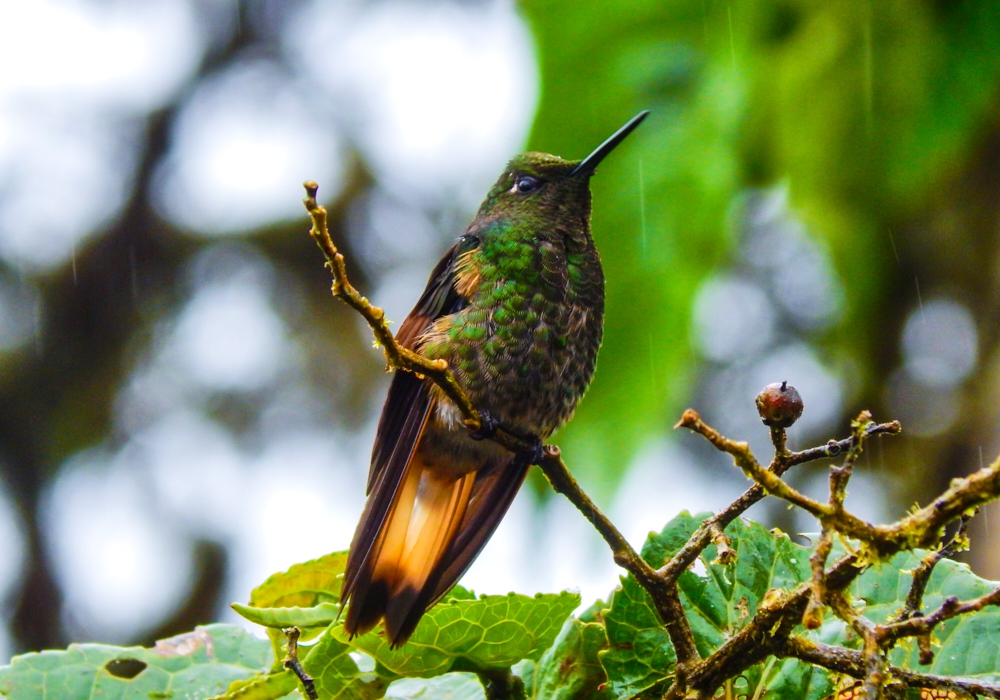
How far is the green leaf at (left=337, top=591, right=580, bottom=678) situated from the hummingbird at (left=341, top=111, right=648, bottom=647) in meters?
0.76

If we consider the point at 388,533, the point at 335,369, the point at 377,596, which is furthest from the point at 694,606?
the point at 335,369

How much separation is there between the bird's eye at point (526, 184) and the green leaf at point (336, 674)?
1764 millimetres

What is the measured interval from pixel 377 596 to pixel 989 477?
0.93 meters

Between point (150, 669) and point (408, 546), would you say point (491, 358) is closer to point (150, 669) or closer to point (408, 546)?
point (408, 546)

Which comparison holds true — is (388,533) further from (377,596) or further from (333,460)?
(333,460)

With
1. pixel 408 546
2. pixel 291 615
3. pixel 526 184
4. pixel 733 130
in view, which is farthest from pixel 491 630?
→ pixel 526 184

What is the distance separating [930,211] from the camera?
104 inches

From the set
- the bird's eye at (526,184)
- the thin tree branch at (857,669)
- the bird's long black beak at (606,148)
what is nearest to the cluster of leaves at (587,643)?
the thin tree branch at (857,669)

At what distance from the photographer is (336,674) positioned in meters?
1.24

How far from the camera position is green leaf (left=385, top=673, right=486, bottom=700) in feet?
4.52

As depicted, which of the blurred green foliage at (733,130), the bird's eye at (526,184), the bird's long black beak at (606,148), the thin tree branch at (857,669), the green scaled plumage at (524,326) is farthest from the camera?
the bird's eye at (526,184)

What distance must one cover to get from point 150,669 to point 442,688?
414mm

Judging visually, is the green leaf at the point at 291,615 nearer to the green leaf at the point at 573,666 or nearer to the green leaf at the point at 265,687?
the green leaf at the point at 265,687

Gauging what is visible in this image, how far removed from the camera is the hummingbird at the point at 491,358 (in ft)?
6.95
